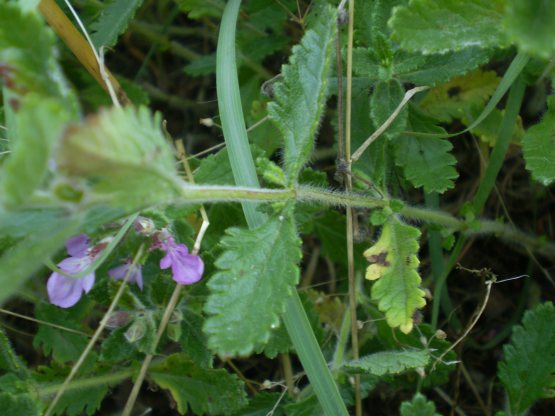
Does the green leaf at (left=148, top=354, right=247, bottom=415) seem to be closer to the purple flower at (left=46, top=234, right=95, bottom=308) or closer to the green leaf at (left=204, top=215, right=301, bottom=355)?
the purple flower at (left=46, top=234, right=95, bottom=308)

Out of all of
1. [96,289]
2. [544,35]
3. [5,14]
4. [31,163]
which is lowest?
[96,289]

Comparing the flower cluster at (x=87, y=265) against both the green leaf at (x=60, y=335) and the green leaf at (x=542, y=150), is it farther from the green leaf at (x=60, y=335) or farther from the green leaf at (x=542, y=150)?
the green leaf at (x=542, y=150)

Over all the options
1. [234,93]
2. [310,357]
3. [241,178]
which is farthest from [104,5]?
[310,357]

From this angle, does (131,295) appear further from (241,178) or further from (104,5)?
(104,5)

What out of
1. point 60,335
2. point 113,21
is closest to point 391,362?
point 60,335

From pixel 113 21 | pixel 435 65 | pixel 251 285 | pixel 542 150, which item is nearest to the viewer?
pixel 251 285

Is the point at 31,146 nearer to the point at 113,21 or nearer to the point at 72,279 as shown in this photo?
the point at 72,279

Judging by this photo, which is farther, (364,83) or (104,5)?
(104,5)
